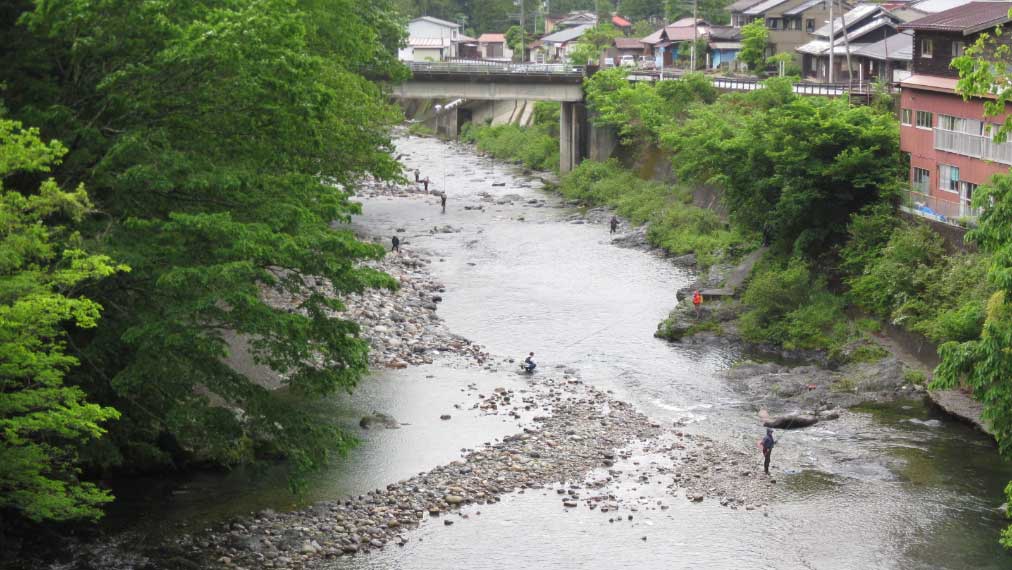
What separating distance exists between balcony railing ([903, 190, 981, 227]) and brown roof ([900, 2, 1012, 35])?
16.2 feet

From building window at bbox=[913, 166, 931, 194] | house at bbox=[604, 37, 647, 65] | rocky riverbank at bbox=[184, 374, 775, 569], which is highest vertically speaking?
house at bbox=[604, 37, 647, 65]

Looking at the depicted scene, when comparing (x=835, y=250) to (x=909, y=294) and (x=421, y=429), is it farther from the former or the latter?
(x=421, y=429)

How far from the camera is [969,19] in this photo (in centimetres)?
3516

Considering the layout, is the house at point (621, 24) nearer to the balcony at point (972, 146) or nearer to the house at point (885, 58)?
the house at point (885, 58)

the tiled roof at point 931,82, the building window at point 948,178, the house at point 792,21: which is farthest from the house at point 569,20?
the building window at point 948,178

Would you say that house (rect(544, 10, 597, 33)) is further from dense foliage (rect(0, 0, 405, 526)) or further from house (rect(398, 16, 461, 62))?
dense foliage (rect(0, 0, 405, 526))

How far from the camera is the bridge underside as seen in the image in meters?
67.0

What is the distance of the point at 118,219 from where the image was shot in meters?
21.6

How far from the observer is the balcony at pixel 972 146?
32875 mm

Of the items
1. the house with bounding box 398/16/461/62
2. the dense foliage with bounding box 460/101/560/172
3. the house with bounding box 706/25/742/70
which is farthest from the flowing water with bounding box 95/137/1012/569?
the house with bounding box 398/16/461/62

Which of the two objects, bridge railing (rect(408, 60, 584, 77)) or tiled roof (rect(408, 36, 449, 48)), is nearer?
bridge railing (rect(408, 60, 584, 77))

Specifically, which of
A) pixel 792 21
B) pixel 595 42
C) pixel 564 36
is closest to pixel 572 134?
pixel 792 21

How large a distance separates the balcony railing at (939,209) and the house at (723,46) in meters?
50.4

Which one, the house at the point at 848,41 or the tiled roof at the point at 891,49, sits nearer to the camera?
the tiled roof at the point at 891,49
